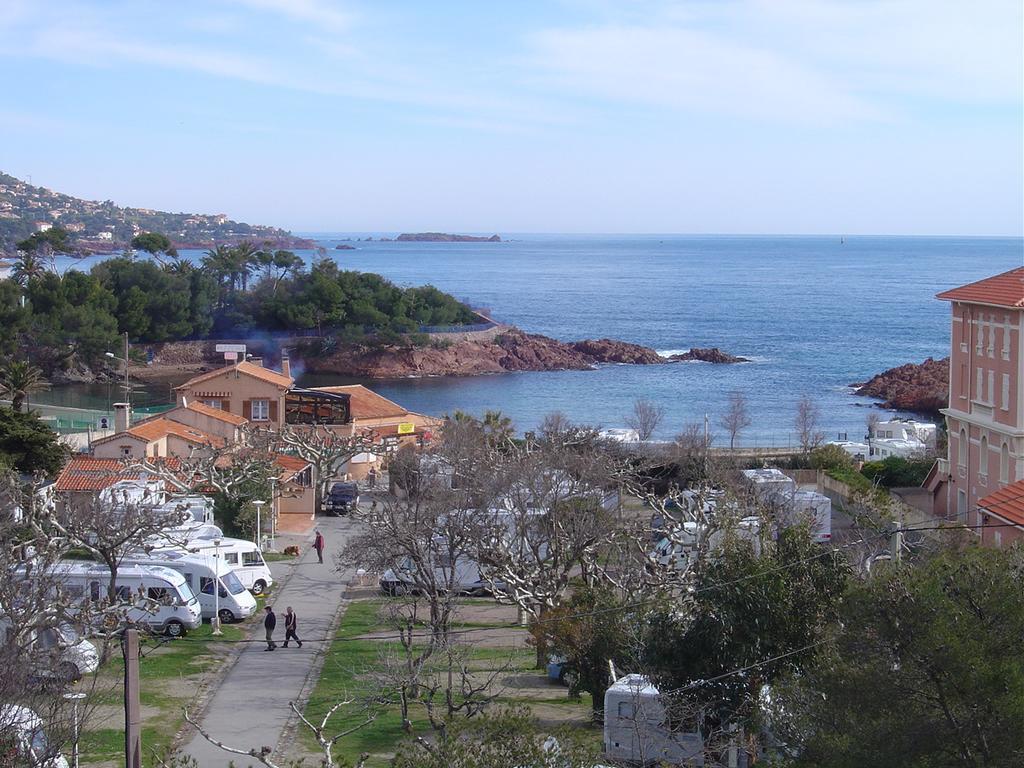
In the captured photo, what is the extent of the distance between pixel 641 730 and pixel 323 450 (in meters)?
19.5

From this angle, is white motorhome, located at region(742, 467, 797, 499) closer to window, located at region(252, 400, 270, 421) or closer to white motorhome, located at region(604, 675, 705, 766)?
white motorhome, located at region(604, 675, 705, 766)

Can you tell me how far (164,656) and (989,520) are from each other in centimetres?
1517

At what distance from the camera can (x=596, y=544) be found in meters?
21.2

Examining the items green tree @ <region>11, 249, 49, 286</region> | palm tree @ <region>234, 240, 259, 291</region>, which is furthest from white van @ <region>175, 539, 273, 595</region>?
palm tree @ <region>234, 240, 259, 291</region>

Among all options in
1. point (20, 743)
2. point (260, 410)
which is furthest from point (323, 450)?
point (20, 743)

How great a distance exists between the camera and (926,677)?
28.4ft

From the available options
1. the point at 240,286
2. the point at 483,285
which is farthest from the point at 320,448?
the point at 483,285

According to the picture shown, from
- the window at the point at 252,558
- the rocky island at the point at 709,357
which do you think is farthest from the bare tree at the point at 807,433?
the rocky island at the point at 709,357

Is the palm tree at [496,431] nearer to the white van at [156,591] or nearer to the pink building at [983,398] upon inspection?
the pink building at [983,398]

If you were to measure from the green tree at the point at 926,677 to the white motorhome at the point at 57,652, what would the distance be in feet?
24.6

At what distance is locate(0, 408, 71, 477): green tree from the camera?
29953 millimetres

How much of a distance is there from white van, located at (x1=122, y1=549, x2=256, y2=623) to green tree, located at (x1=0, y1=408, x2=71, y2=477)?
10.7 metres

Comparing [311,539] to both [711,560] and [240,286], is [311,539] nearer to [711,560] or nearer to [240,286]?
[711,560]

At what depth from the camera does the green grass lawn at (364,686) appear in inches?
572
